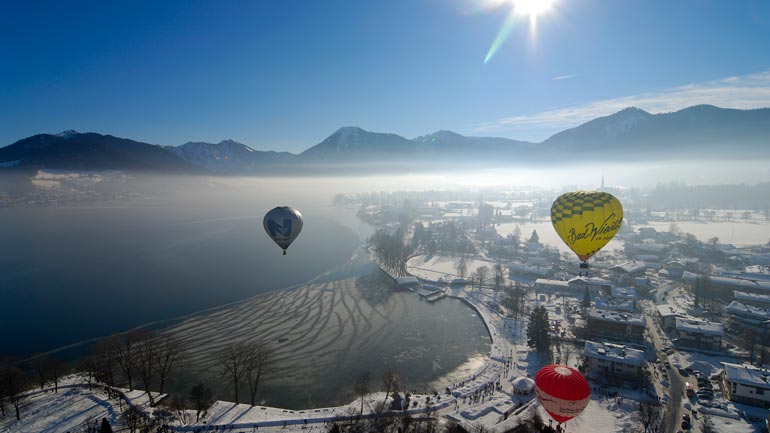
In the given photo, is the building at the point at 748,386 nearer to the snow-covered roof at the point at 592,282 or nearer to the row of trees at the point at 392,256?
the snow-covered roof at the point at 592,282

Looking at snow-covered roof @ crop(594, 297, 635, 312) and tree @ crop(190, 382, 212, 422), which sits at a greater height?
tree @ crop(190, 382, 212, 422)

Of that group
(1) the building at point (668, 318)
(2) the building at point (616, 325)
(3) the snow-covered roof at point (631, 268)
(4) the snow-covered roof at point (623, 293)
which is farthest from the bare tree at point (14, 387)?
(3) the snow-covered roof at point (631, 268)

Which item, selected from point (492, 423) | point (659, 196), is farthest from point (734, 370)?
point (659, 196)

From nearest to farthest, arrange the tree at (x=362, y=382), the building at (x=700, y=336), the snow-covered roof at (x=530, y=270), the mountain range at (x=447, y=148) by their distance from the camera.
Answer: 1. the tree at (x=362, y=382)
2. the building at (x=700, y=336)
3. the snow-covered roof at (x=530, y=270)
4. the mountain range at (x=447, y=148)

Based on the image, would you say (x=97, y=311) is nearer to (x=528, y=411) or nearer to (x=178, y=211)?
(x=528, y=411)

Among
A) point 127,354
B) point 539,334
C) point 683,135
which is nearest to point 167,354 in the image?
point 127,354

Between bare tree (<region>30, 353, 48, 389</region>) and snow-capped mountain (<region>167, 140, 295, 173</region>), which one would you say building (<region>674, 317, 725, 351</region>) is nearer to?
bare tree (<region>30, 353, 48, 389</region>)

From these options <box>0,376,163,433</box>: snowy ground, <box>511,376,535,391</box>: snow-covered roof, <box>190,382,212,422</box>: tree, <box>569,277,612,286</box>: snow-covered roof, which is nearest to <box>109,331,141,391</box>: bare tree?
<box>0,376,163,433</box>: snowy ground
